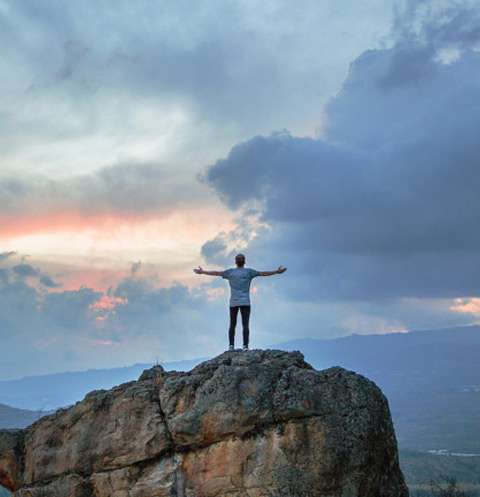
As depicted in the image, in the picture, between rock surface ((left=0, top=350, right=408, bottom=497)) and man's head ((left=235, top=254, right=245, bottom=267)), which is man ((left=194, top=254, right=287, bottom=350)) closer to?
man's head ((left=235, top=254, right=245, bottom=267))

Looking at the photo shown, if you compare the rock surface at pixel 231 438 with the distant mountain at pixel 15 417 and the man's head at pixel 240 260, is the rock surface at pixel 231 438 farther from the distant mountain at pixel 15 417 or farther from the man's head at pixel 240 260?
the distant mountain at pixel 15 417

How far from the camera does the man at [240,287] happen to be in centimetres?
2077

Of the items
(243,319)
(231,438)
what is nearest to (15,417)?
(243,319)

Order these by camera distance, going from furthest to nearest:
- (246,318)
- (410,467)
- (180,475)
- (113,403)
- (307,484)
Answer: (410,467)
(246,318)
(113,403)
(180,475)
(307,484)

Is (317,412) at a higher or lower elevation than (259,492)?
higher

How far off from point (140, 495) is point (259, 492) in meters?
3.43

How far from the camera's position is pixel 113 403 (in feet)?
59.8

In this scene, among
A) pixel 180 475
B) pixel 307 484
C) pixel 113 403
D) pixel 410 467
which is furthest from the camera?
pixel 410 467

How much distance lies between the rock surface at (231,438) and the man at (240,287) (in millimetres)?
2522

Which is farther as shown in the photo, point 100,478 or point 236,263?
point 236,263

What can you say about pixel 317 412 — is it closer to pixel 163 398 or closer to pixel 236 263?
pixel 163 398

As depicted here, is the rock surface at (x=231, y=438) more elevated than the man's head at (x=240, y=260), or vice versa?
the man's head at (x=240, y=260)

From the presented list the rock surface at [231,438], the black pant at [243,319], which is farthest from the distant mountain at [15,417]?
the rock surface at [231,438]

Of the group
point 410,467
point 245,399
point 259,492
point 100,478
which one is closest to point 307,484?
point 259,492
